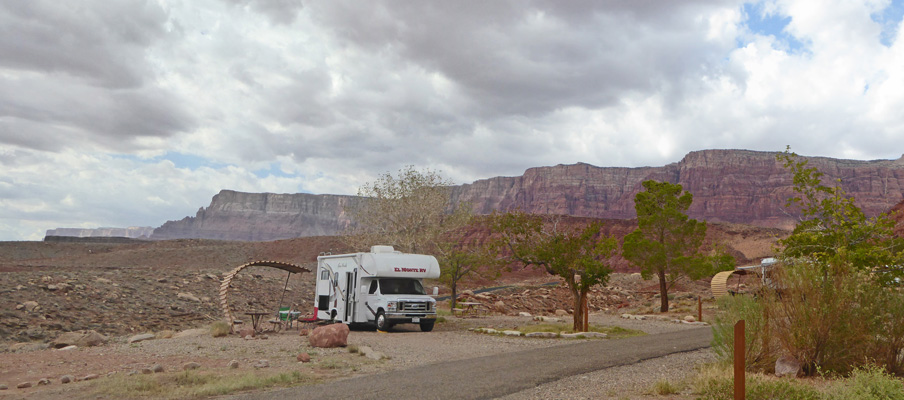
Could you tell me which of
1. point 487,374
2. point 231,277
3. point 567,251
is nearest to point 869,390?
point 487,374

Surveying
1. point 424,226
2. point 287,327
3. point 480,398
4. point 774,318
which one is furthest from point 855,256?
point 424,226

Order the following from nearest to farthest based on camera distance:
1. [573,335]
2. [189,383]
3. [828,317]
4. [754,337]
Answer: [828,317] → [754,337] → [189,383] → [573,335]

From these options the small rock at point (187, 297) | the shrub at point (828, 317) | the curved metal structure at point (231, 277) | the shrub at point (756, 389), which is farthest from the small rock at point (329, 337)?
the small rock at point (187, 297)

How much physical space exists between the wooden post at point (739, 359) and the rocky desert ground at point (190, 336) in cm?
316

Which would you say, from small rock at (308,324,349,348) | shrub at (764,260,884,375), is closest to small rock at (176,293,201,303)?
small rock at (308,324,349,348)

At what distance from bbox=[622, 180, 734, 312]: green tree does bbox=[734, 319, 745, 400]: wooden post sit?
2487 cm

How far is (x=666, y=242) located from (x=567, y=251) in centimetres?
1292

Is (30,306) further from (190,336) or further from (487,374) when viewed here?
(487,374)

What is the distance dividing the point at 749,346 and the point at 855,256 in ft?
13.0

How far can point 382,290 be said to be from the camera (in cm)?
2214

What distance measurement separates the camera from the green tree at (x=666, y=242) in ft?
99.8

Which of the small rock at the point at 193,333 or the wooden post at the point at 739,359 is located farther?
the small rock at the point at 193,333

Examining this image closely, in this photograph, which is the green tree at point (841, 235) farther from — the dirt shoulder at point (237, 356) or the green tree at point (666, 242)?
the green tree at point (666, 242)

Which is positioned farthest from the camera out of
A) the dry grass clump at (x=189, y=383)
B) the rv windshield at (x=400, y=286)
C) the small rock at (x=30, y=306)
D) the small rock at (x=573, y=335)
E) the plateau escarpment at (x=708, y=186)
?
the plateau escarpment at (x=708, y=186)
